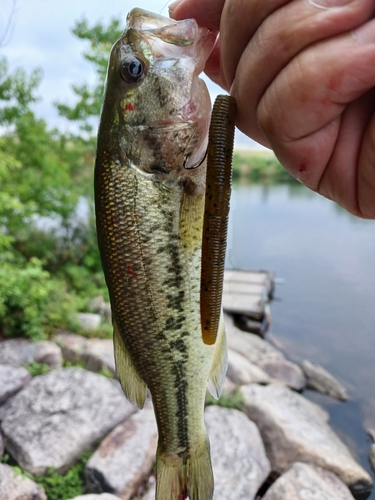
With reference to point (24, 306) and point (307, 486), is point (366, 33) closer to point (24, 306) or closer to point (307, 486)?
point (307, 486)

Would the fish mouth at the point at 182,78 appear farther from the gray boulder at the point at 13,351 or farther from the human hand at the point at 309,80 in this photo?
the gray boulder at the point at 13,351

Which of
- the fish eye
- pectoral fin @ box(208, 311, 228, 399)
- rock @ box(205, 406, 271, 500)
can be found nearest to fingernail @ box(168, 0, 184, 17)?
the fish eye

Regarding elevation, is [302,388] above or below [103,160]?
below

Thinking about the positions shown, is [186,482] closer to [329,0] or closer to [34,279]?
[329,0]

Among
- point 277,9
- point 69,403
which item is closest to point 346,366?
point 69,403

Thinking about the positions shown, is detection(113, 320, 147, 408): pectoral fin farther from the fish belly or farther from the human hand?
the human hand

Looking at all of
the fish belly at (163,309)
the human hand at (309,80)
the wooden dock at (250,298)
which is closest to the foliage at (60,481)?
the fish belly at (163,309)

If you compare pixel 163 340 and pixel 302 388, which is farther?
pixel 302 388

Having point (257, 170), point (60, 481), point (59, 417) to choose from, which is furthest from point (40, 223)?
point (257, 170)
